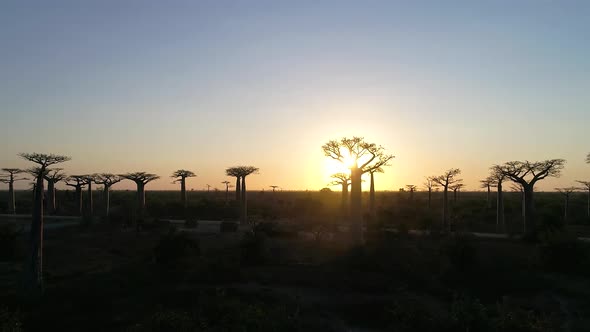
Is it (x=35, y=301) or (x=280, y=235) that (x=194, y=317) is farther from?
(x=280, y=235)

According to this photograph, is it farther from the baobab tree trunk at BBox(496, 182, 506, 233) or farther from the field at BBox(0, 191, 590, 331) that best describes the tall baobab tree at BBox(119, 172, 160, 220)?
the baobab tree trunk at BBox(496, 182, 506, 233)

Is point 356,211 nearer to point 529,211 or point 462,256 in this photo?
point 462,256

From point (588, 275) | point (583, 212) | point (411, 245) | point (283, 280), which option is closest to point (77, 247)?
point (283, 280)

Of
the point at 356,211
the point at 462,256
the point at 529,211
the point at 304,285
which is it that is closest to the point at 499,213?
the point at 529,211

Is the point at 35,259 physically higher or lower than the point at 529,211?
lower

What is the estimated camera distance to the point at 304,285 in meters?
12.9

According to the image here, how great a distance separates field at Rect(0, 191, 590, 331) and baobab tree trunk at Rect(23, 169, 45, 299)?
374mm

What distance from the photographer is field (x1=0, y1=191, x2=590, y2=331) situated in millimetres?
8914

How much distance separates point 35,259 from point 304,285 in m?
7.51

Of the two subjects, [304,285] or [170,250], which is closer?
[304,285]

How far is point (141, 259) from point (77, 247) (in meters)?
4.71

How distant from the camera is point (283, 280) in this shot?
529 inches

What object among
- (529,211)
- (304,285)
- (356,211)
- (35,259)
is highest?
(356,211)

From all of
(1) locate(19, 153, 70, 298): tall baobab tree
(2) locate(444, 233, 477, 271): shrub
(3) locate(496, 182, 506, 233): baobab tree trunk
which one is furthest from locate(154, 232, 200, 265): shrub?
(3) locate(496, 182, 506, 233): baobab tree trunk
